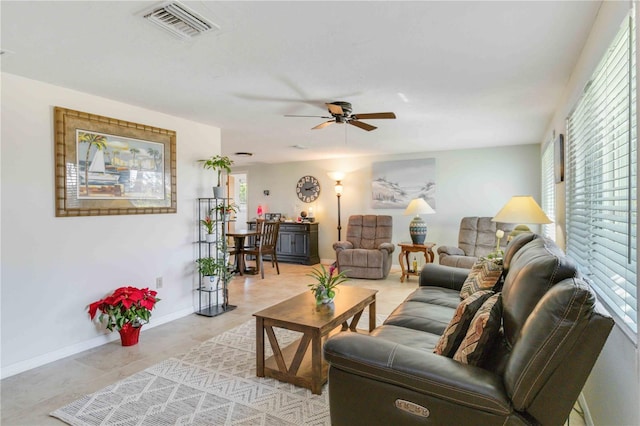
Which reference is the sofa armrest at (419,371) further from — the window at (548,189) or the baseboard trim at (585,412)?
the window at (548,189)

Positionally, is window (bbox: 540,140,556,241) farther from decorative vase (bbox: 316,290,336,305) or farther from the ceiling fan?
decorative vase (bbox: 316,290,336,305)

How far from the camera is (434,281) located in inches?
122

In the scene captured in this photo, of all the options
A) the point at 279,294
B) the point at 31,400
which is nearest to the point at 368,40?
the point at 31,400

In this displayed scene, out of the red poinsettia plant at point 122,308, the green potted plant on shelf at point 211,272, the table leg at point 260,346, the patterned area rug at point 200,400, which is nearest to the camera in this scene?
the patterned area rug at point 200,400

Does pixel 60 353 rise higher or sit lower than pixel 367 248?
lower

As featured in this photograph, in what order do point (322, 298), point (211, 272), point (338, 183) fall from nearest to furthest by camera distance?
point (322, 298) < point (211, 272) < point (338, 183)

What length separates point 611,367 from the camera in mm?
1589

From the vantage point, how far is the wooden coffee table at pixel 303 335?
7.32ft

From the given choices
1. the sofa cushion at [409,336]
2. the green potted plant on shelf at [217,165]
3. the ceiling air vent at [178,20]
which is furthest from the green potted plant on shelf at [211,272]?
the ceiling air vent at [178,20]

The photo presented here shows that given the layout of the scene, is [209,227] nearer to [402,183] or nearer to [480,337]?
[480,337]

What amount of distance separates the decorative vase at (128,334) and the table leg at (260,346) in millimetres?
1335

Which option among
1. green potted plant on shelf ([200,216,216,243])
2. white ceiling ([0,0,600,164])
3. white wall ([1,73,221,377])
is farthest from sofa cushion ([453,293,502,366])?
green potted plant on shelf ([200,216,216,243])

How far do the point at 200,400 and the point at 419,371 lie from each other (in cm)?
152

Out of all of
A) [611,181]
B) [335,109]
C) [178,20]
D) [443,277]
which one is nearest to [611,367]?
[611,181]
